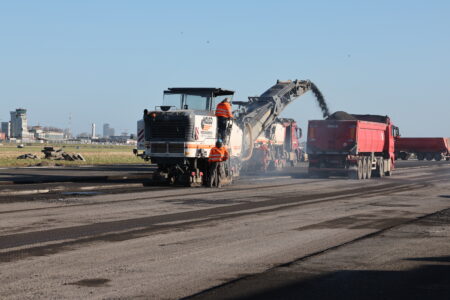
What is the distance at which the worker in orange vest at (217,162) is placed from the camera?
965 inches

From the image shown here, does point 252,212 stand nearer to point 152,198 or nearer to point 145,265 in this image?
point 152,198

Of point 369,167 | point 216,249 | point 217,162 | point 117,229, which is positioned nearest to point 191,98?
point 217,162

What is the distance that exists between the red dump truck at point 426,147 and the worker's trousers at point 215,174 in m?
53.8

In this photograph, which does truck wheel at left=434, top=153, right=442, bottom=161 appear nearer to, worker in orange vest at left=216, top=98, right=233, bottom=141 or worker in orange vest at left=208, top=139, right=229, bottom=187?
worker in orange vest at left=208, top=139, right=229, bottom=187

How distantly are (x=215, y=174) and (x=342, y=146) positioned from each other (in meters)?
11.2

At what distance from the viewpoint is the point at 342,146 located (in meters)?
34.2

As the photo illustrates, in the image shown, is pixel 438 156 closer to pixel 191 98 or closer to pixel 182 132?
pixel 191 98

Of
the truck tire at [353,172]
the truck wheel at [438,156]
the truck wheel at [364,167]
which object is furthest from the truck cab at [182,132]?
the truck wheel at [438,156]

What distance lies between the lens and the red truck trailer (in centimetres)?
3778

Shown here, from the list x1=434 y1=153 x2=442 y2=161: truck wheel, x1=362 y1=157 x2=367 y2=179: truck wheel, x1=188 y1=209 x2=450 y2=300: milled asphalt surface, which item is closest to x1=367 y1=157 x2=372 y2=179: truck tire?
x1=362 y1=157 x2=367 y2=179: truck wheel

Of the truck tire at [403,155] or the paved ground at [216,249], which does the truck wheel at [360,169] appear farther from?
the truck tire at [403,155]

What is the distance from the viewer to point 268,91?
37500mm

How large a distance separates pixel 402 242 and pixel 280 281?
420cm

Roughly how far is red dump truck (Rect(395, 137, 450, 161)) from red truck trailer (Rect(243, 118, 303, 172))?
1066 inches
